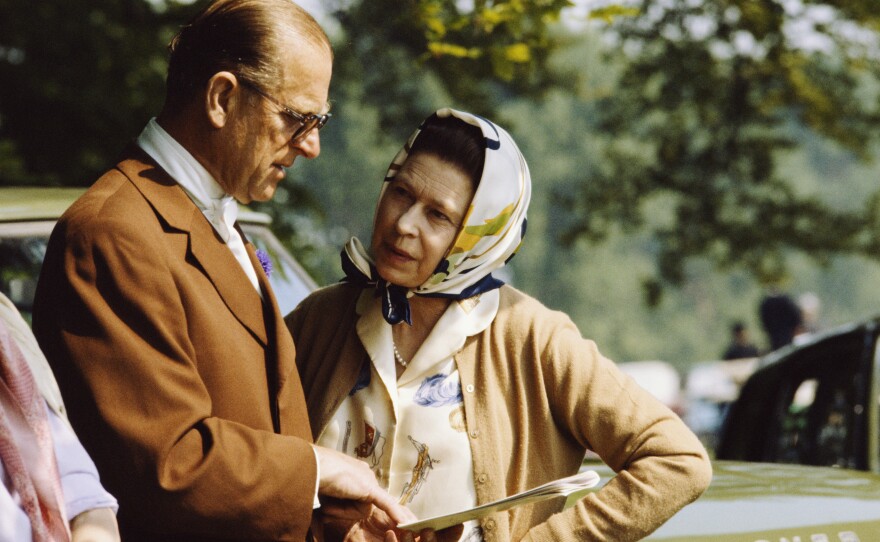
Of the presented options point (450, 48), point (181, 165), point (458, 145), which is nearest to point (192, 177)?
point (181, 165)

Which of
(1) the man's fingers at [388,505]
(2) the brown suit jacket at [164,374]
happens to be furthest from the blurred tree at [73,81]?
(1) the man's fingers at [388,505]

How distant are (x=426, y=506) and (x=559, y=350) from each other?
0.42 metres

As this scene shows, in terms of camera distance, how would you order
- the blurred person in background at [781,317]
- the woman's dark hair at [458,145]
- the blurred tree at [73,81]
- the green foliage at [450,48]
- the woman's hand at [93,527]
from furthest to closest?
the blurred person in background at [781,317] < the blurred tree at [73,81] < the green foliage at [450,48] < the woman's dark hair at [458,145] < the woman's hand at [93,527]

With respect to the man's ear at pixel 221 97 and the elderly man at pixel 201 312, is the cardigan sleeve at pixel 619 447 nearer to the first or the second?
the elderly man at pixel 201 312

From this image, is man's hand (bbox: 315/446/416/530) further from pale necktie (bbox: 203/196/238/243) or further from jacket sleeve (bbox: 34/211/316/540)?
pale necktie (bbox: 203/196/238/243)

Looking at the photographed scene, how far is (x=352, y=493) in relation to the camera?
233cm

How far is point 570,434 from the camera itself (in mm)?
2584

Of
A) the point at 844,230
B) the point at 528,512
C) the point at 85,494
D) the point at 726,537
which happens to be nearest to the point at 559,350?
the point at 528,512

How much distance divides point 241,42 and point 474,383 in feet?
2.72

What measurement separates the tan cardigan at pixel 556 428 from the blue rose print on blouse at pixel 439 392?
3cm

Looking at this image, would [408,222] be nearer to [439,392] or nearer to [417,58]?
[439,392]

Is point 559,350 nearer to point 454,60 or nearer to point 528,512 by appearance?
point 528,512

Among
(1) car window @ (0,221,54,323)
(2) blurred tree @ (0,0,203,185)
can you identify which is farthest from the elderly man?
(2) blurred tree @ (0,0,203,185)

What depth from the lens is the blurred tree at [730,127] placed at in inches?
411
